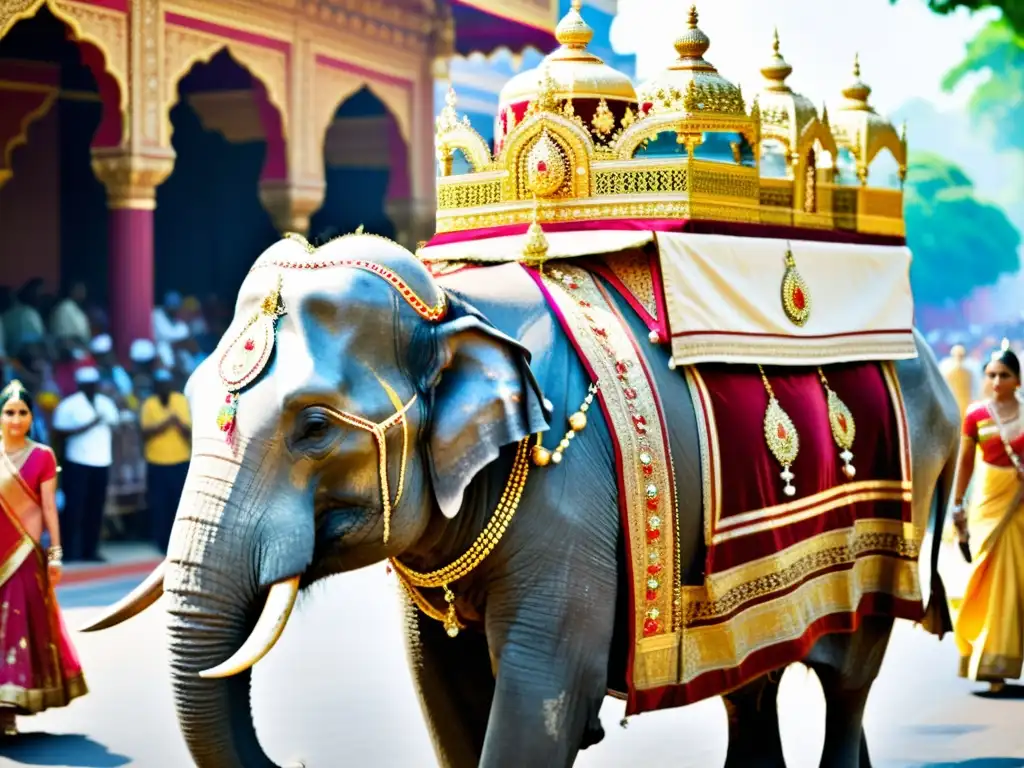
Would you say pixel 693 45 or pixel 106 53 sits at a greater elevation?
pixel 106 53

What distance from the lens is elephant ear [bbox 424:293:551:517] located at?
194 inches

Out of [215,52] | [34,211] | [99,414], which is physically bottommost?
[99,414]

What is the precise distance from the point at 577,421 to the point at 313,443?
842 mm

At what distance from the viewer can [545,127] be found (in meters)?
6.02

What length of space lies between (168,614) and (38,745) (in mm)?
4370

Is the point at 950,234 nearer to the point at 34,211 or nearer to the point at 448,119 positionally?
the point at 34,211

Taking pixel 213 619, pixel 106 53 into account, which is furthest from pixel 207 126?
pixel 213 619

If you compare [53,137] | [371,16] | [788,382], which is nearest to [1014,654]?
[788,382]

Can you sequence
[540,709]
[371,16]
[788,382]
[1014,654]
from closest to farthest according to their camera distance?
[540,709] → [788,382] → [1014,654] → [371,16]

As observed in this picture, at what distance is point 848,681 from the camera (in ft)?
22.5

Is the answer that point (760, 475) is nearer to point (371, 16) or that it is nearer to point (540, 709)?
point (540, 709)

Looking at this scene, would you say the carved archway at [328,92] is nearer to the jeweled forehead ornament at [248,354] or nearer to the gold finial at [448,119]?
the gold finial at [448,119]

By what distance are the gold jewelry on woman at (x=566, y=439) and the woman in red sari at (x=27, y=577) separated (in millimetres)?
4103

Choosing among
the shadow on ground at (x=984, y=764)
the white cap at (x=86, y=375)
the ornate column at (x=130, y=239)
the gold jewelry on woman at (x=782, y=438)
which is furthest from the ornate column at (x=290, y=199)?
the gold jewelry on woman at (x=782, y=438)
